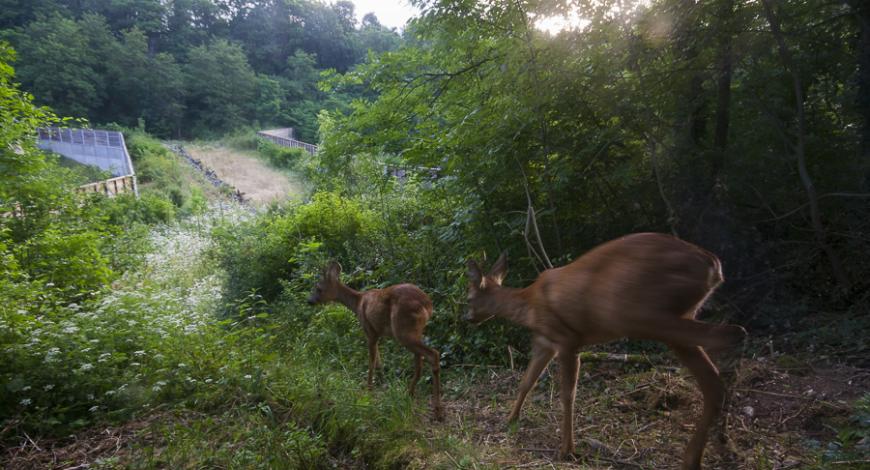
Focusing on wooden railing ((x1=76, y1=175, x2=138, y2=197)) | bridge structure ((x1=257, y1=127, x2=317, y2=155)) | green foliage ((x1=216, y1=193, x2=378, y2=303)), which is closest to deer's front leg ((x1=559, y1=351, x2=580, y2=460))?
green foliage ((x1=216, y1=193, x2=378, y2=303))

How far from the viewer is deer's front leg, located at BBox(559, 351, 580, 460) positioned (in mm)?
4207

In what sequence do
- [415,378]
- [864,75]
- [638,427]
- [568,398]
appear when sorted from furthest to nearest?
[415,378] < [864,75] < [638,427] < [568,398]

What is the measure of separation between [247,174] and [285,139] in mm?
10606

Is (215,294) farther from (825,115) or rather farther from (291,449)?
(825,115)

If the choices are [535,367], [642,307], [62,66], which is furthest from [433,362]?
[62,66]

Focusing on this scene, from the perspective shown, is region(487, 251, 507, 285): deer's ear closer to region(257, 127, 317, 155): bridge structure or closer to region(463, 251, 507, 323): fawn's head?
region(463, 251, 507, 323): fawn's head

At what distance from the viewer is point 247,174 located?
→ 139 ft

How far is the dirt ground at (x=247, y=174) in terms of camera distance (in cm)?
3487

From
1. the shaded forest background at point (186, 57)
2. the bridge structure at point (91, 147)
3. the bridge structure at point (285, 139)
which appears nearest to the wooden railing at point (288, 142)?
the bridge structure at point (285, 139)

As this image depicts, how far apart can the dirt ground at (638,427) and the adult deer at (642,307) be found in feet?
1.54

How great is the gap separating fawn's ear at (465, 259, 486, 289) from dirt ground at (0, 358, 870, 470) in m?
1.21

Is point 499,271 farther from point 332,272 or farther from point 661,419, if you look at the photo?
point 332,272

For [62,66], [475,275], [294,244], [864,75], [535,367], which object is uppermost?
[62,66]

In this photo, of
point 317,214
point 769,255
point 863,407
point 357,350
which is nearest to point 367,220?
point 317,214
